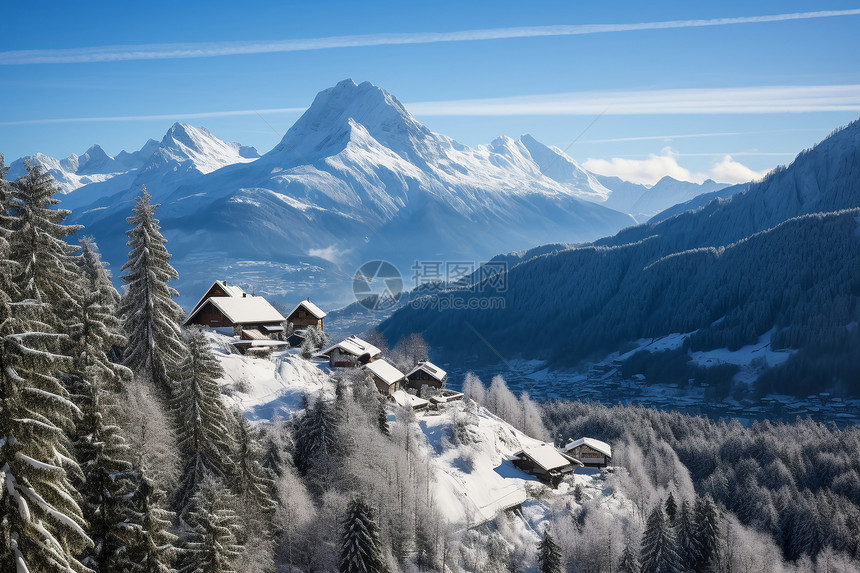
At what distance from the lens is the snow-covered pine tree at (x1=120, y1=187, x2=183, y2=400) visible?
42.3 m

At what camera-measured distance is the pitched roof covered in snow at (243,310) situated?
230ft

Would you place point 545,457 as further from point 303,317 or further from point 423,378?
point 303,317

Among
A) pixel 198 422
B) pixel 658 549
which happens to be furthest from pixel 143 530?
pixel 658 549

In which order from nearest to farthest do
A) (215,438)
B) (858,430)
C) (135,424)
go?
(135,424)
(215,438)
(858,430)

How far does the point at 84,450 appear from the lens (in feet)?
85.6

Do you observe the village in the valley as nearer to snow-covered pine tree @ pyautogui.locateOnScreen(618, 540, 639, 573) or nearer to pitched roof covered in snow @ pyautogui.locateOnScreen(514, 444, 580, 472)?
pitched roof covered in snow @ pyautogui.locateOnScreen(514, 444, 580, 472)

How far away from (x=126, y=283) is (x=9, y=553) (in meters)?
30.3

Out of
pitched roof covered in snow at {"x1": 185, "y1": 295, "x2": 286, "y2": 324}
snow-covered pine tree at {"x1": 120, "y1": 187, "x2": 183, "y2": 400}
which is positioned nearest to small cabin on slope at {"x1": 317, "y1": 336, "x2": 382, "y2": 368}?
pitched roof covered in snow at {"x1": 185, "y1": 295, "x2": 286, "y2": 324}

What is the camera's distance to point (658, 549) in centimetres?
6088

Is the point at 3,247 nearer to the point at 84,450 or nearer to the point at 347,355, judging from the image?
the point at 84,450

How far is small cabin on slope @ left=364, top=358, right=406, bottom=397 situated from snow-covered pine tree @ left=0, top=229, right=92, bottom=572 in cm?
5297

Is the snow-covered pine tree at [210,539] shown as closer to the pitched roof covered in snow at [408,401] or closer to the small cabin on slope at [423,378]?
the pitched roof covered in snow at [408,401]

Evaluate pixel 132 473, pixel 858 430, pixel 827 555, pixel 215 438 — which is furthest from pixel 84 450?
pixel 858 430

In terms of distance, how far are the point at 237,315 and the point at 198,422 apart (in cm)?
3464
